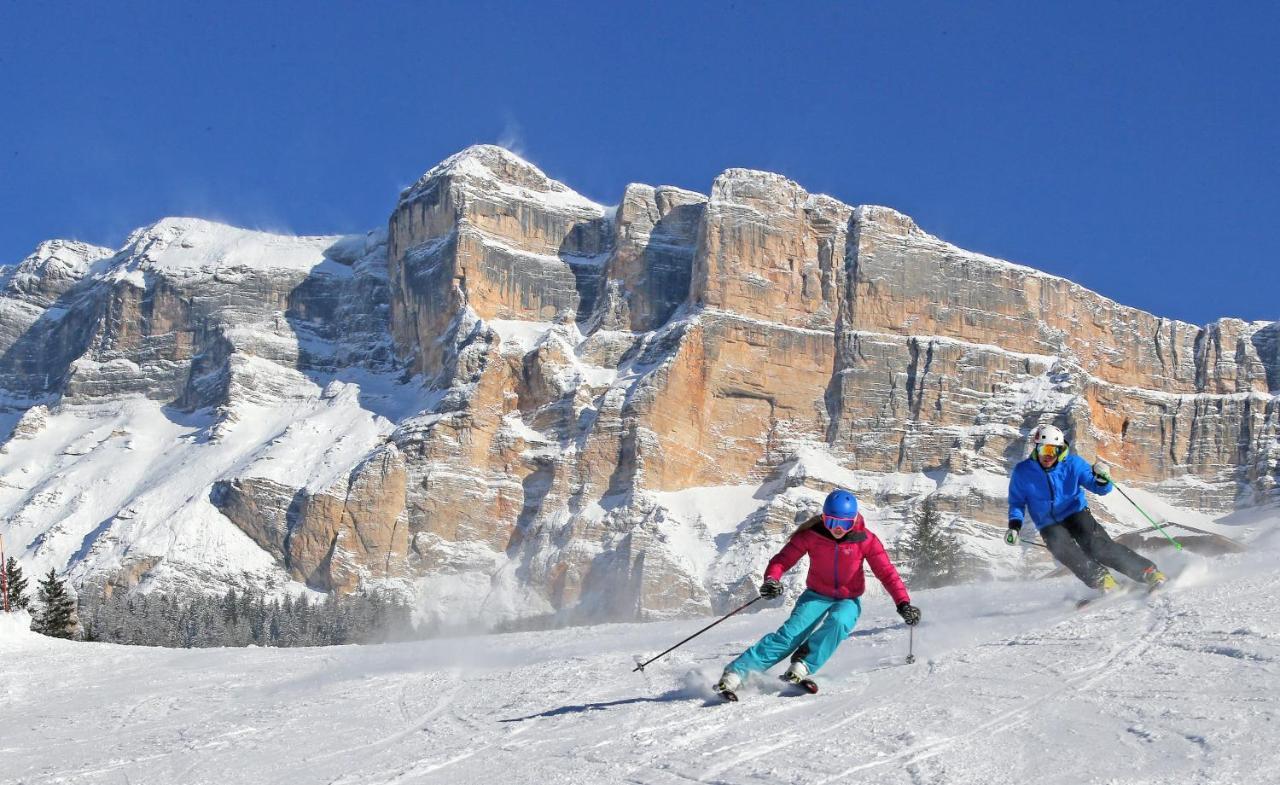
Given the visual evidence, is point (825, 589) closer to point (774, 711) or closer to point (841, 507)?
point (841, 507)

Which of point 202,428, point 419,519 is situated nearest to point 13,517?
point 202,428

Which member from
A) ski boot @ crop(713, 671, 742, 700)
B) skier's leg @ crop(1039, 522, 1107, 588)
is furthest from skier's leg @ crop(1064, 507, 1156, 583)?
ski boot @ crop(713, 671, 742, 700)

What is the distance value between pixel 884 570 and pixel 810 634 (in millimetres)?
843

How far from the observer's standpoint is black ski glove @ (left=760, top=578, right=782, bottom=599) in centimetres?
1252

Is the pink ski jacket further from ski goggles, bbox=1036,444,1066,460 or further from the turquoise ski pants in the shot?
ski goggles, bbox=1036,444,1066,460

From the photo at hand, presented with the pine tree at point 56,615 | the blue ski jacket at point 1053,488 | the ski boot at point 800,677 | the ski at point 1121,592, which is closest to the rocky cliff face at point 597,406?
the pine tree at point 56,615

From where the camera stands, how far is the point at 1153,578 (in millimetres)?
16094

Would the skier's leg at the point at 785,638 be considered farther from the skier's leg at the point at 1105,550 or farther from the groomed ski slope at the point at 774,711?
the skier's leg at the point at 1105,550

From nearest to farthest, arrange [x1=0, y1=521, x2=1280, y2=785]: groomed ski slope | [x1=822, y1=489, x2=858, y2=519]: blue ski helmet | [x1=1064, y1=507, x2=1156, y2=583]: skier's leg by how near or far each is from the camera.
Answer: [x1=0, y1=521, x2=1280, y2=785]: groomed ski slope → [x1=822, y1=489, x2=858, y2=519]: blue ski helmet → [x1=1064, y1=507, x2=1156, y2=583]: skier's leg

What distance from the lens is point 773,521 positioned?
135m

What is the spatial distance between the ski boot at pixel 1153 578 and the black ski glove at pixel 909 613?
13.2 feet

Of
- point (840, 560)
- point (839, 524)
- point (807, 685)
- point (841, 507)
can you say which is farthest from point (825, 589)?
point (807, 685)

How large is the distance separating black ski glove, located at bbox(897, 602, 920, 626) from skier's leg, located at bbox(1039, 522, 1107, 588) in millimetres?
4101

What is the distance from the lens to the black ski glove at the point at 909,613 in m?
13.1
